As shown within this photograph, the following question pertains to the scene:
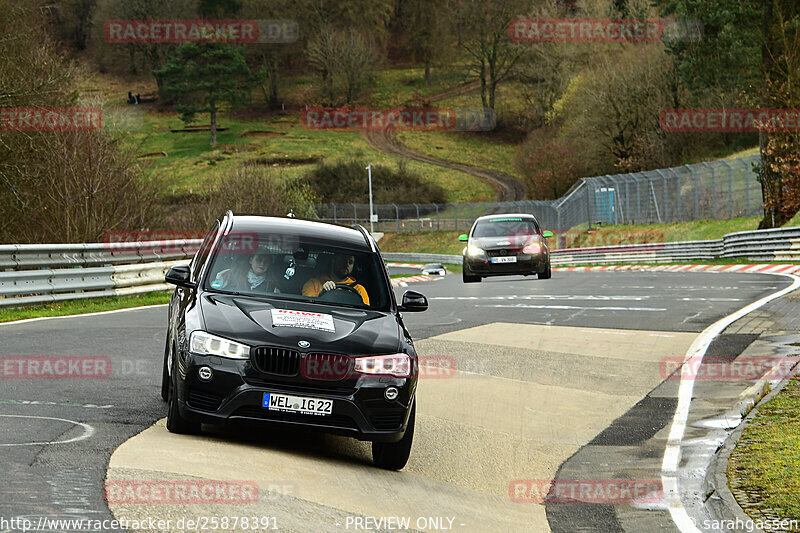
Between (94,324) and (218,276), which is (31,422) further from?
(94,324)

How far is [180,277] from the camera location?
338 inches

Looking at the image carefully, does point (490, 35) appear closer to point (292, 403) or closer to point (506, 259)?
point (506, 259)

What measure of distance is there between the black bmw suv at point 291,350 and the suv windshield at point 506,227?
16527 mm

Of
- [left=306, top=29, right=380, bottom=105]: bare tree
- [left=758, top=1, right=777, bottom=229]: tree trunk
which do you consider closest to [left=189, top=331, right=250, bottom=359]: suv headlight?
[left=758, top=1, right=777, bottom=229]: tree trunk

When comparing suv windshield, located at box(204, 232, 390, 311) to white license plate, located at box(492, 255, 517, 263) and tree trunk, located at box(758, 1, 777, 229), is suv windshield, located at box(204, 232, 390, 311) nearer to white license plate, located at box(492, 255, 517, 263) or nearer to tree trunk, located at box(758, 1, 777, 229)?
white license plate, located at box(492, 255, 517, 263)

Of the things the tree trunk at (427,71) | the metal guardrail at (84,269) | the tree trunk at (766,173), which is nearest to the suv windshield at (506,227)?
the metal guardrail at (84,269)

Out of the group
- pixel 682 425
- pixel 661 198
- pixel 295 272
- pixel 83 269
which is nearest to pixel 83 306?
pixel 83 269

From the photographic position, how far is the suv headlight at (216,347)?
723 cm

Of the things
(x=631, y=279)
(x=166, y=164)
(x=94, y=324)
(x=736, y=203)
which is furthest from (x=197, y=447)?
(x=166, y=164)

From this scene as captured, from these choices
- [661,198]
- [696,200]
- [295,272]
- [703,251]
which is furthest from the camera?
[661,198]

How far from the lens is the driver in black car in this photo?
332 inches

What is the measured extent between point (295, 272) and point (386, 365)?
1.40 m

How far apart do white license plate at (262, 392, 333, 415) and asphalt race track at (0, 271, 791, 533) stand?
346 millimetres

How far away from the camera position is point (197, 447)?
23.6 ft
